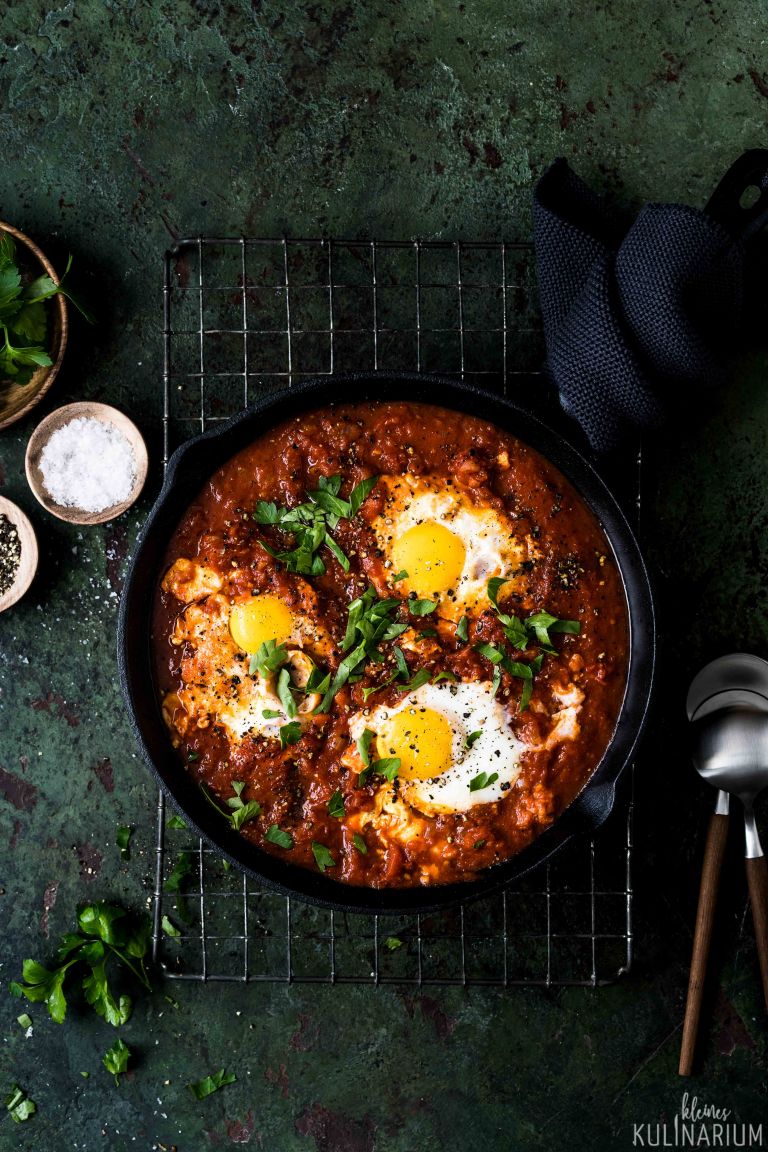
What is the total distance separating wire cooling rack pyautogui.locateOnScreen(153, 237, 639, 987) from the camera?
155 inches

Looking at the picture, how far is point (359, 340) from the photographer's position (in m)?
4.00

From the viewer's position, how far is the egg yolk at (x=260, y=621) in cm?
350

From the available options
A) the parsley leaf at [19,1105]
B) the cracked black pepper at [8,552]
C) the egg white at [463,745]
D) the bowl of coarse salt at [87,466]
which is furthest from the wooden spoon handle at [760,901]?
the cracked black pepper at [8,552]

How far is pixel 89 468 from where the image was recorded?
389 cm

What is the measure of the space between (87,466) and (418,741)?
177cm

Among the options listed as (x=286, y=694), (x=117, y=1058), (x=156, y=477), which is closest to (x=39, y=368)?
(x=156, y=477)

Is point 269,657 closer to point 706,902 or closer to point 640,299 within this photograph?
point 640,299

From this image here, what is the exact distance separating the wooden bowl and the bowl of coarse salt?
0.12 meters

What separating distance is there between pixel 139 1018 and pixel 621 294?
3.53 metres

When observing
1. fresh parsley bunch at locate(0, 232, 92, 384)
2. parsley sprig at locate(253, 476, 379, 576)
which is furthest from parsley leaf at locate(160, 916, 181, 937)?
fresh parsley bunch at locate(0, 232, 92, 384)

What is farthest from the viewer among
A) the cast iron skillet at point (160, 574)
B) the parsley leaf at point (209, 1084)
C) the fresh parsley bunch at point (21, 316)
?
the parsley leaf at point (209, 1084)

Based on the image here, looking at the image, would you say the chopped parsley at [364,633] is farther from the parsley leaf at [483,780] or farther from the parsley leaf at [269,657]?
the parsley leaf at [483,780]

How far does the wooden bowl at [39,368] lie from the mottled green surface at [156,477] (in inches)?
5.2

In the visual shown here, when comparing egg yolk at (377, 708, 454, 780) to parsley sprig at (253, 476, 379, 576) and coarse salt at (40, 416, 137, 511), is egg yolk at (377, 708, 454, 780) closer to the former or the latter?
parsley sprig at (253, 476, 379, 576)
